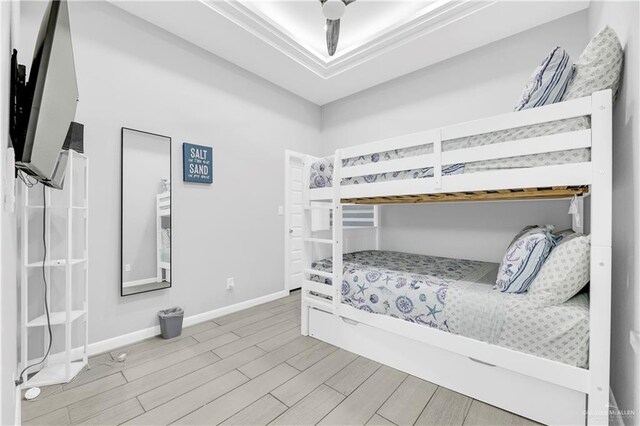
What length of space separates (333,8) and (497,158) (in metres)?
1.36

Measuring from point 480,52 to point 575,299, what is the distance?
8.52 ft

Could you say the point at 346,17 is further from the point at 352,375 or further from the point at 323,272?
the point at 352,375

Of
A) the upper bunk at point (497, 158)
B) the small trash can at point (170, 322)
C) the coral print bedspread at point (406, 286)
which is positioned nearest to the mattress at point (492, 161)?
the upper bunk at point (497, 158)

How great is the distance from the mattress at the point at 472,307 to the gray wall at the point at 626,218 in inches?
6.4

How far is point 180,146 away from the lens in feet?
8.66

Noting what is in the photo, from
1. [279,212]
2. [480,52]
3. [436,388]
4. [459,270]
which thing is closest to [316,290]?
[436,388]

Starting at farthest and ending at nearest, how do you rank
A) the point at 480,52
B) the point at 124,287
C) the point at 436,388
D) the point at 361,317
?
the point at 480,52 → the point at 124,287 → the point at 361,317 → the point at 436,388

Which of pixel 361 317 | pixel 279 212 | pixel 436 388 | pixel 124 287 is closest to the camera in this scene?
pixel 436 388

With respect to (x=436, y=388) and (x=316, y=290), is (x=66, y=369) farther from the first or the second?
(x=436, y=388)

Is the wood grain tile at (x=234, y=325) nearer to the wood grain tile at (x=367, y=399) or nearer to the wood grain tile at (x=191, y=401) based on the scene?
the wood grain tile at (x=191, y=401)

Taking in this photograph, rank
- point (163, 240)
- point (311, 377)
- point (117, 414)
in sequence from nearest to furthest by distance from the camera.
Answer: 1. point (117, 414)
2. point (311, 377)
3. point (163, 240)

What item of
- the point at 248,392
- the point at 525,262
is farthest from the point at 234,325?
the point at 525,262

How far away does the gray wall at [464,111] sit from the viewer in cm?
254

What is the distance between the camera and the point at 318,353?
2100 mm
